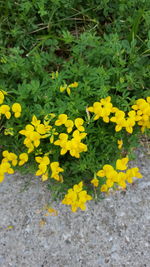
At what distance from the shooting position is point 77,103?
2.35m

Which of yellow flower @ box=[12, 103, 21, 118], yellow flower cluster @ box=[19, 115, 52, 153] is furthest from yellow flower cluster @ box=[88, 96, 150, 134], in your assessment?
yellow flower @ box=[12, 103, 21, 118]

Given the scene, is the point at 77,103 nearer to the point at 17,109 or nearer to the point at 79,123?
the point at 79,123

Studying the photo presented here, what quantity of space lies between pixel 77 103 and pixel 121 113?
33cm

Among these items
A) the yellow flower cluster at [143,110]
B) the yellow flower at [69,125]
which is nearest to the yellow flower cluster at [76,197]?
the yellow flower at [69,125]

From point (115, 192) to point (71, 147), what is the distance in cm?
74

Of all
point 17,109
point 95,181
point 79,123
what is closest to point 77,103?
point 79,123

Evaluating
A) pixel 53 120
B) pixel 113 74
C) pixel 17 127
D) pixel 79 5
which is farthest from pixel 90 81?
pixel 79 5

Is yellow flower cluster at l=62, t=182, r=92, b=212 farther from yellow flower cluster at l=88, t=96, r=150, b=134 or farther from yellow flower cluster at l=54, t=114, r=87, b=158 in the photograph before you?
yellow flower cluster at l=88, t=96, r=150, b=134

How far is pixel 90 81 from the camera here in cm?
246

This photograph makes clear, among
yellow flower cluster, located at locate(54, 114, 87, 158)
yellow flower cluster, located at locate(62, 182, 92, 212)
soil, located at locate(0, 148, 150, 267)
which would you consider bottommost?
soil, located at locate(0, 148, 150, 267)

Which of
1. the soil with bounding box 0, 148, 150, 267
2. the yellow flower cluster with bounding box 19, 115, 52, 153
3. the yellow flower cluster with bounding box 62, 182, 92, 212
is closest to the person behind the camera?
the yellow flower cluster with bounding box 19, 115, 52, 153

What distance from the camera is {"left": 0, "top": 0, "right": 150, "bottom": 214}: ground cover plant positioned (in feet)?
7.38

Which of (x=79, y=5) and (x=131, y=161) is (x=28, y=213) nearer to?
(x=131, y=161)

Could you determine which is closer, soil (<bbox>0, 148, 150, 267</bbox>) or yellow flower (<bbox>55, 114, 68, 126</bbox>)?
yellow flower (<bbox>55, 114, 68, 126</bbox>)
